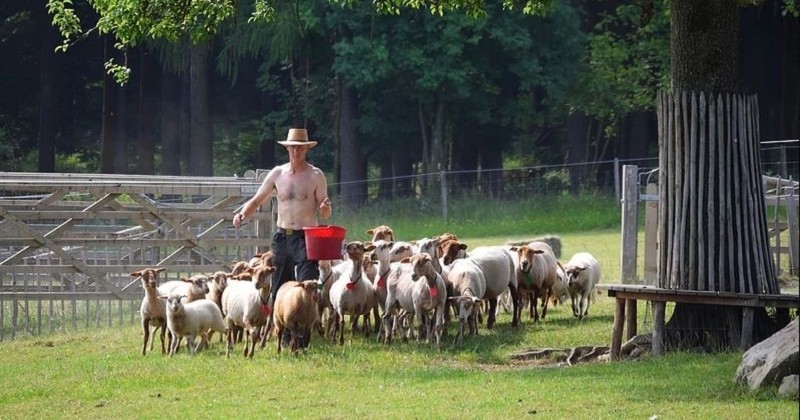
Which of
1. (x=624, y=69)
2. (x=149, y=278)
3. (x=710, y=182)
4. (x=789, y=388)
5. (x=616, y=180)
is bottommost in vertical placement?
(x=789, y=388)

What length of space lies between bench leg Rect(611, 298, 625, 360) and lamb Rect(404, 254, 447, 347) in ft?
7.15

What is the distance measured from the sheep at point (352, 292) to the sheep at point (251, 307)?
89cm

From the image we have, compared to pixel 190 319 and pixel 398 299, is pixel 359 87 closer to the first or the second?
pixel 398 299

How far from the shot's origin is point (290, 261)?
607 inches

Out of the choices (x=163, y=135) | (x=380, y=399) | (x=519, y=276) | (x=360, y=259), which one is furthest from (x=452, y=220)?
(x=380, y=399)

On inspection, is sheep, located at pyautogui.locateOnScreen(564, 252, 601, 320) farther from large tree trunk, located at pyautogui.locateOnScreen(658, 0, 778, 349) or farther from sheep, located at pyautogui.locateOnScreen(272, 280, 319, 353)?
sheep, located at pyautogui.locateOnScreen(272, 280, 319, 353)

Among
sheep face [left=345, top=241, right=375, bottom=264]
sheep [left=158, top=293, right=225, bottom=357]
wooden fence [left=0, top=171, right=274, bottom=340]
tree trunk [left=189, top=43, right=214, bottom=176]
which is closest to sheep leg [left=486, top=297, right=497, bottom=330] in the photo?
sheep face [left=345, top=241, right=375, bottom=264]

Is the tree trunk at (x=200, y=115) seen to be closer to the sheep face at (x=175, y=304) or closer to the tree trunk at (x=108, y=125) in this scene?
the tree trunk at (x=108, y=125)

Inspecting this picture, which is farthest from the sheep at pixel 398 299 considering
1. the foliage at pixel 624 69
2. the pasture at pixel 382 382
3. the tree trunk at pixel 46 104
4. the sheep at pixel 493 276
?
the tree trunk at pixel 46 104

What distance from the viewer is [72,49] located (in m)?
44.3

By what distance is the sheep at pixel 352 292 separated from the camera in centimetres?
1562

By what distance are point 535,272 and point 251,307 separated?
170 inches

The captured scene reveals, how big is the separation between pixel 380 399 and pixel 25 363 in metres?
5.94

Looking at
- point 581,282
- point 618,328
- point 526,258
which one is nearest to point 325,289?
point 526,258
